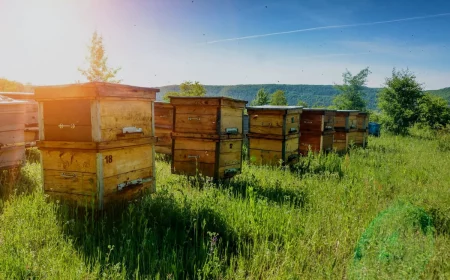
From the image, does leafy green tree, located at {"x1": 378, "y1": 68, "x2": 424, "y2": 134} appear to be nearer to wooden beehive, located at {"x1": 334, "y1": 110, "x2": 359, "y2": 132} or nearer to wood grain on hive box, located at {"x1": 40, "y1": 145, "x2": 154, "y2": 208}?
wooden beehive, located at {"x1": 334, "y1": 110, "x2": 359, "y2": 132}

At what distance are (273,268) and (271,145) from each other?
19.1 ft

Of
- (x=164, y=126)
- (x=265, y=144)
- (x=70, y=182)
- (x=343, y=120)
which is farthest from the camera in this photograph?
(x=343, y=120)

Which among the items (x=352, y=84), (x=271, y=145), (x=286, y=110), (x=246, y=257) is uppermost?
(x=352, y=84)

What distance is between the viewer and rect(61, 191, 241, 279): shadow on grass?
3.11 m

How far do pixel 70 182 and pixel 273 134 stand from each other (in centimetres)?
564

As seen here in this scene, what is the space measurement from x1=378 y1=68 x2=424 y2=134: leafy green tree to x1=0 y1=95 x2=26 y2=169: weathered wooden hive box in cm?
2670

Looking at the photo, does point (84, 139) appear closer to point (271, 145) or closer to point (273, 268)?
point (273, 268)

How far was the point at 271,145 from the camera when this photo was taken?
876cm

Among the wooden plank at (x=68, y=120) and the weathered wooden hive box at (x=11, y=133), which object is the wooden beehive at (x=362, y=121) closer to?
the wooden plank at (x=68, y=120)

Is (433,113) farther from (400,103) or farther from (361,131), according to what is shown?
(361,131)

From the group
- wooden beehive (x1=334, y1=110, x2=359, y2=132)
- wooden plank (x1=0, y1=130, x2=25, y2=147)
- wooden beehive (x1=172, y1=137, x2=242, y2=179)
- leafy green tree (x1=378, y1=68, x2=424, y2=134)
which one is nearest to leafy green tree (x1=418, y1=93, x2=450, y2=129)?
leafy green tree (x1=378, y1=68, x2=424, y2=134)

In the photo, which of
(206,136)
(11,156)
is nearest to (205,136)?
(206,136)

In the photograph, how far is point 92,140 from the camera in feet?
13.7

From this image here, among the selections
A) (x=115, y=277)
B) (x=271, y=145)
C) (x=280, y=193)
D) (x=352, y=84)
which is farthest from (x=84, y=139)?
(x=352, y=84)
